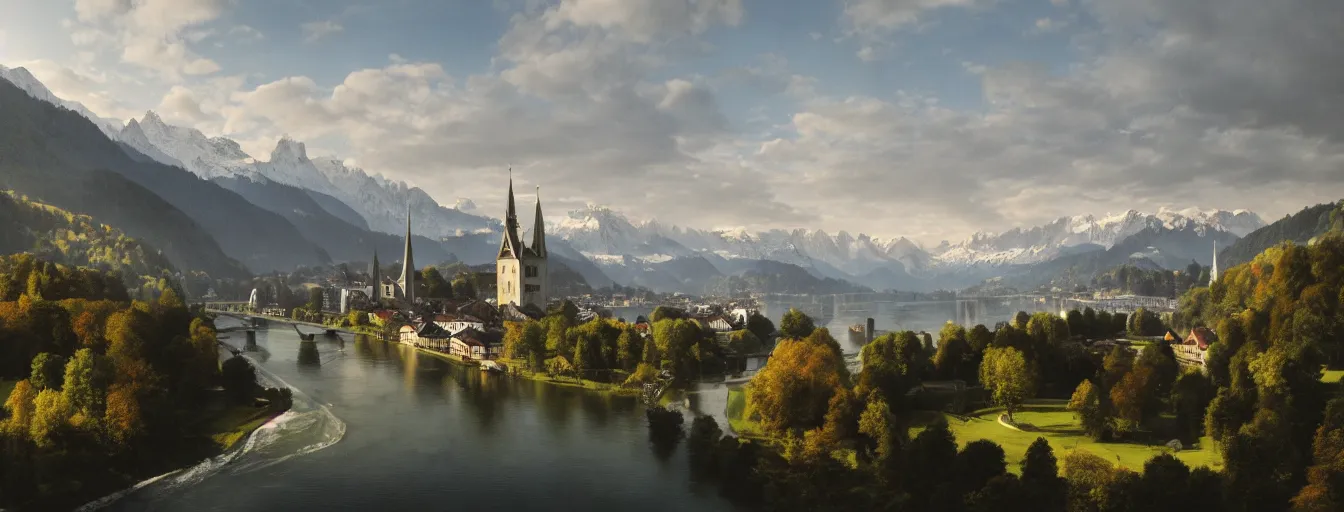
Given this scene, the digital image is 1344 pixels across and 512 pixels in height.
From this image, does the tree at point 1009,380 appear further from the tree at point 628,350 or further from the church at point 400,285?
the church at point 400,285

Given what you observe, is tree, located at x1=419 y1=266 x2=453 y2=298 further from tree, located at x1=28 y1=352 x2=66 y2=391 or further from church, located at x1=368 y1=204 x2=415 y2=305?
tree, located at x1=28 y1=352 x2=66 y2=391

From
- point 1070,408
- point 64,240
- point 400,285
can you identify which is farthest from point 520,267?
point 1070,408

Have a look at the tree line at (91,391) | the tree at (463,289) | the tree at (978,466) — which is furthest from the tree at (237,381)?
the tree at (463,289)

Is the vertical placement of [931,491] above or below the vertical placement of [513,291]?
below

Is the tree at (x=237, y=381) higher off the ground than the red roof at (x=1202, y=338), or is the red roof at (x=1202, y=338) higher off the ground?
the red roof at (x=1202, y=338)

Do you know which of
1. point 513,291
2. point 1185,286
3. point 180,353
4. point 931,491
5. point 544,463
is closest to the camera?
point 931,491

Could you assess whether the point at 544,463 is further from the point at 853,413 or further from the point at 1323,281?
the point at 1323,281

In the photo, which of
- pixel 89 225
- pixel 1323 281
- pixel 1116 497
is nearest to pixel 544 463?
pixel 1116 497
